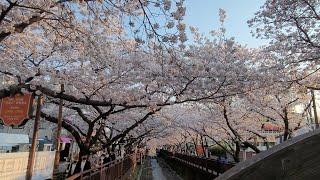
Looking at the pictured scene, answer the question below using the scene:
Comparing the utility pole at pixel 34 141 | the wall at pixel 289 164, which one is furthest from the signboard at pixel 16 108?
the wall at pixel 289 164

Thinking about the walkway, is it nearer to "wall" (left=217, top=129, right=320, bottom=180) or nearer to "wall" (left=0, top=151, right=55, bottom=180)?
"wall" (left=0, top=151, right=55, bottom=180)

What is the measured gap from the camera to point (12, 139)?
98.9ft

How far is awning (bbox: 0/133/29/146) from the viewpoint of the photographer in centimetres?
2792

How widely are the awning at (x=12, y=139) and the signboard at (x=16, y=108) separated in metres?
19.9

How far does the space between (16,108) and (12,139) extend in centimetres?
2300

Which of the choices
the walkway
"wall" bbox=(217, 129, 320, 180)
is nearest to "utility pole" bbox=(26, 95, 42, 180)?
"wall" bbox=(217, 129, 320, 180)

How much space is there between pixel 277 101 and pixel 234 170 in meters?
18.4

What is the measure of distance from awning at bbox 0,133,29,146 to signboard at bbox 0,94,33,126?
1994 cm

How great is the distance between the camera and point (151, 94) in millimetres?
13031

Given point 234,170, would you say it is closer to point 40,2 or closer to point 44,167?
point 40,2

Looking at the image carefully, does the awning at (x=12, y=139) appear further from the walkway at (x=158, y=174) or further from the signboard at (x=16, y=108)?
the signboard at (x=16, y=108)

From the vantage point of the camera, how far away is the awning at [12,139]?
27919 mm

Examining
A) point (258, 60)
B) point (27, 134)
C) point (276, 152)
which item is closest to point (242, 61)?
point (258, 60)

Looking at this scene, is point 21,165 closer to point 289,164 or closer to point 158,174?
point 289,164
